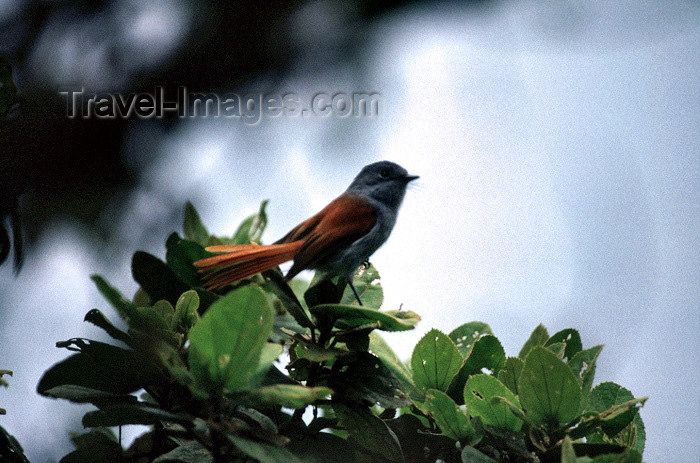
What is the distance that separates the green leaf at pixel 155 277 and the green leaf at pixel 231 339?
42cm

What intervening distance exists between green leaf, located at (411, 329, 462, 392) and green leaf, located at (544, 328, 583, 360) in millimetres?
240

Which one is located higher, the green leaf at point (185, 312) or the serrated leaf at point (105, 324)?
the green leaf at point (185, 312)

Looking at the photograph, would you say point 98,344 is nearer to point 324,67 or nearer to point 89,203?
point 89,203

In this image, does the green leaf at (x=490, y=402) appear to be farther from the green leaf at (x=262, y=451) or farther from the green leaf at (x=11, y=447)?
the green leaf at (x=11, y=447)

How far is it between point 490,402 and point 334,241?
0.41 m

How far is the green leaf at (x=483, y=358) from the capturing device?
1.08 meters

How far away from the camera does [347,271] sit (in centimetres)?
114

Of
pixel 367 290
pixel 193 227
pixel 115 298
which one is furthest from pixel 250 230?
pixel 115 298

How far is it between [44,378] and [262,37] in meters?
0.62

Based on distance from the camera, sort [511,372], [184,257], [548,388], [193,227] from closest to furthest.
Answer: [548,388]
[511,372]
[184,257]
[193,227]

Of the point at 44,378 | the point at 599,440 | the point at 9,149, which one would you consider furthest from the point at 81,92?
the point at 599,440

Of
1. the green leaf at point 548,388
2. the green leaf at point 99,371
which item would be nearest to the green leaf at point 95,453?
the green leaf at point 99,371

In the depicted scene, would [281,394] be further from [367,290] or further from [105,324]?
[367,290]

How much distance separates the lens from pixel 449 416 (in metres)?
0.97
